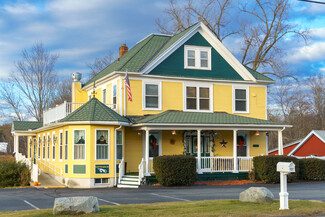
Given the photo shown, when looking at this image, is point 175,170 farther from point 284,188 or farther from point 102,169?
point 284,188

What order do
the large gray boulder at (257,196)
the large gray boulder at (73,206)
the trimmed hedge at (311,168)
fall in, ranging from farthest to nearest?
the trimmed hedge at (311,168), the large gray boulder at (257,196), the large gray boulder at (73,206)

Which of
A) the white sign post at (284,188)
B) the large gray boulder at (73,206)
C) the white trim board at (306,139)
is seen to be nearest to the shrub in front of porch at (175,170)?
the white sign post at (284,188)

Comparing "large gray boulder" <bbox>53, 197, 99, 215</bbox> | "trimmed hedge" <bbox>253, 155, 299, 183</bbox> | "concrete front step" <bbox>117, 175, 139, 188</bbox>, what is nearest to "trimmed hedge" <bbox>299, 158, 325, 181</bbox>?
"trimmed hedge" <bbox>253, 155, 299, 183</bbox>

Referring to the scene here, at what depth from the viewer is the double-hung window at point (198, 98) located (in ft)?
85.4

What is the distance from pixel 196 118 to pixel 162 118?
2158 millimetres

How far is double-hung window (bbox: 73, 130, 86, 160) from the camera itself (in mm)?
21875

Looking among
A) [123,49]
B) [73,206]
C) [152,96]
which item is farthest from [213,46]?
[73,206]

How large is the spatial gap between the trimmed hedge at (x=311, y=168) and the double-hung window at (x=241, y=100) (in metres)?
4.90

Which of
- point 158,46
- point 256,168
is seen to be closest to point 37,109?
point 158,46

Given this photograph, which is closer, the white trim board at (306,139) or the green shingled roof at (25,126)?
the green shingled roof at (25,126)

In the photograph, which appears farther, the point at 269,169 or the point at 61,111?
the point at 61,111

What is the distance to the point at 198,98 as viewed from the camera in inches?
1032

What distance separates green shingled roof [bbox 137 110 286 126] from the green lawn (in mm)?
9202

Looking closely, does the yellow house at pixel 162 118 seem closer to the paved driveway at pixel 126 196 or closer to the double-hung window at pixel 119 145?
the double-hung window at pixel 119 145
